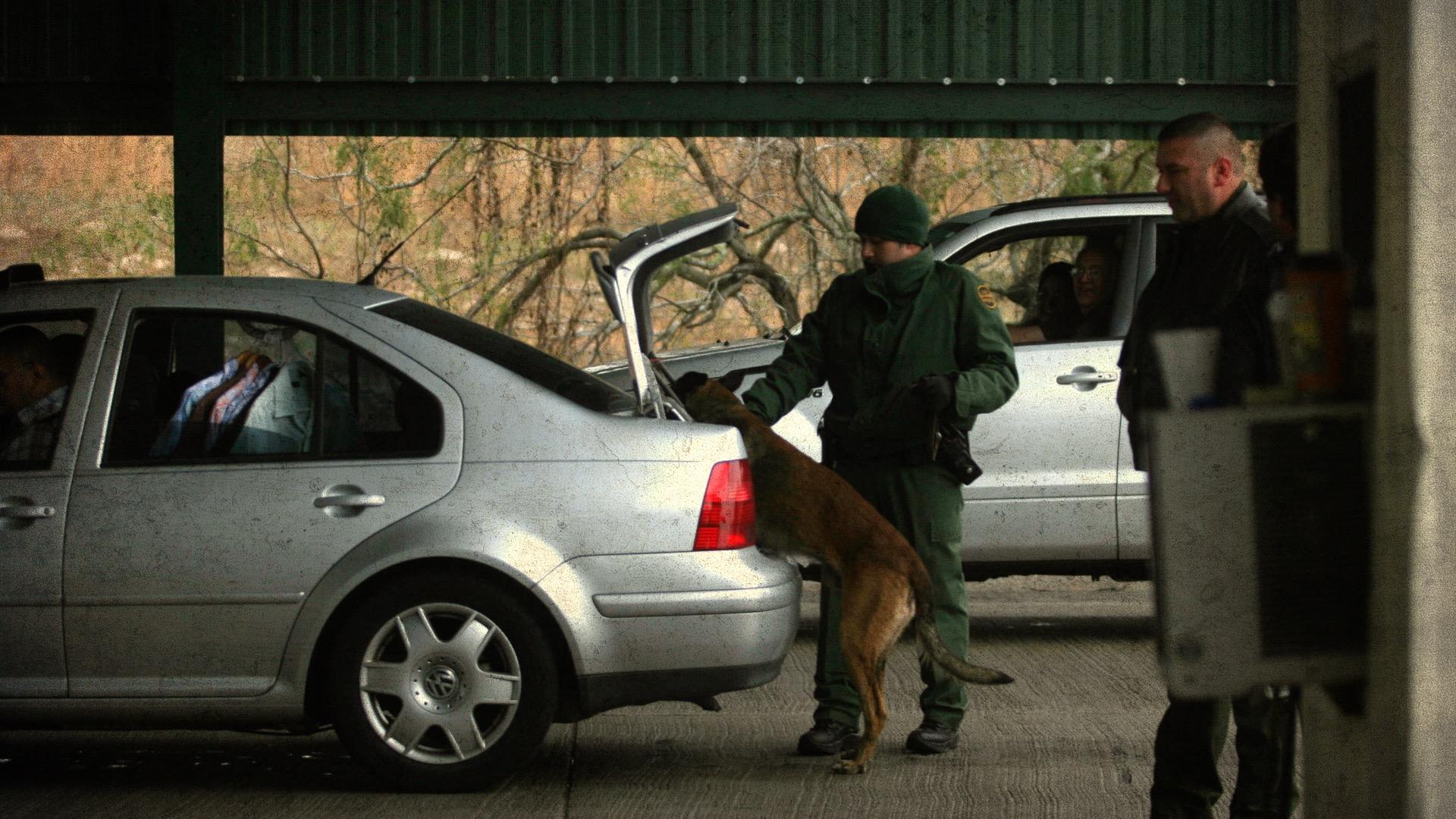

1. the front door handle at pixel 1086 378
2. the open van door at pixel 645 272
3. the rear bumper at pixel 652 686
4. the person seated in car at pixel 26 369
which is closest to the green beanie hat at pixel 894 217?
the open van door at pixel 645 272

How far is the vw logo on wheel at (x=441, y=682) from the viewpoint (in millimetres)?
5367

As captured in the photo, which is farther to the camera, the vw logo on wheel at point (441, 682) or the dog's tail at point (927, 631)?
the dog's tail at point (927, 631)

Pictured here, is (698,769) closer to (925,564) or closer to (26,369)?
(925,564)

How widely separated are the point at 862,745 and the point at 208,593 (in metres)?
2.02

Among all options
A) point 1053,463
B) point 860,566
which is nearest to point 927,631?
point 860,566

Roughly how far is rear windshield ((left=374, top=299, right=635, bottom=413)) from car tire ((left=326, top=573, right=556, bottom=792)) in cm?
64

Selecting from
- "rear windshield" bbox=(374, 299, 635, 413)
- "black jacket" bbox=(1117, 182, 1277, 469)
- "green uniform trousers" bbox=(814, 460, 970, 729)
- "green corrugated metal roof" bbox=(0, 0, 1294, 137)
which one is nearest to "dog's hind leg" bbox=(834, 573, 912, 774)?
"green uniform trousers" bbox=(814, 460, 970, 729)

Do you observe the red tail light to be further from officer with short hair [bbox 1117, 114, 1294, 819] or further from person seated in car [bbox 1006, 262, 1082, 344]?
person seated in car [bbox 1006, 262, 1082, 344]

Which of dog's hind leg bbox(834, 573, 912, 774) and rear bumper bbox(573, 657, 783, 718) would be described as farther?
dog's hind leg bbox(834, 573, 912, 774)

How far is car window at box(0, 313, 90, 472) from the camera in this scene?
5.61m

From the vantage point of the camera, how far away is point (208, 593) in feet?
17.6

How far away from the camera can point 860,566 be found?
5.80 meters

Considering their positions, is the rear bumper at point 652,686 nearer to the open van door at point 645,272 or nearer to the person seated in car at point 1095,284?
the open van door at point 645,272

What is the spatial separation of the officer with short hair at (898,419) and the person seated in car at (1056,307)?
2232 mm
